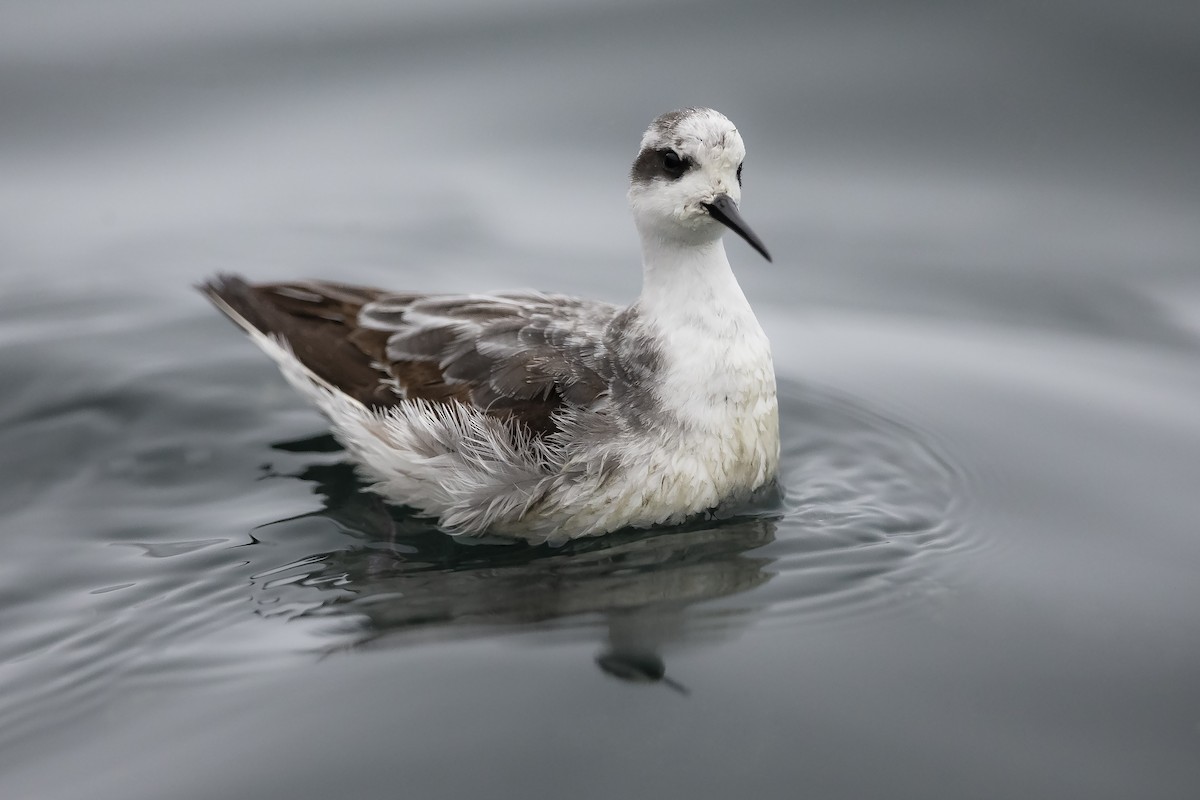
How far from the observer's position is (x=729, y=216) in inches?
214

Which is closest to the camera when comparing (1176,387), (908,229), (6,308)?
(1176,387)

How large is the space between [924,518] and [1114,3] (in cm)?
473

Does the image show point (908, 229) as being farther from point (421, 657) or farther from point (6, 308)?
point (6, 308)

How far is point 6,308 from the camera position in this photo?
7.56 m

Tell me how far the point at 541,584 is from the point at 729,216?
5.57 ft

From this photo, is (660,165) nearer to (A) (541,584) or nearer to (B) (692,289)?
(B) (692,289)

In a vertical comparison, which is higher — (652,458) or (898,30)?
(898,30)

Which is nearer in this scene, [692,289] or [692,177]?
[692,177]

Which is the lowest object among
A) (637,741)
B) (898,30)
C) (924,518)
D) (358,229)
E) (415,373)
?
(637,741)

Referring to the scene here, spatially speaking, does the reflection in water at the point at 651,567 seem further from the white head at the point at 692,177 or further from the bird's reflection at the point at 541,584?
the white head at the point at 692,177

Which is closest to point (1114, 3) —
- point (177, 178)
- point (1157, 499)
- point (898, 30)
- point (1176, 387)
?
point (898, 30)

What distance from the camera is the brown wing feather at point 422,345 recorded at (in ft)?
18.9

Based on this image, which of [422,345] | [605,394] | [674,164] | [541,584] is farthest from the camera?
[422,345]

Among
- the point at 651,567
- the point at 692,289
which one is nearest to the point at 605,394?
the point at 692,289
